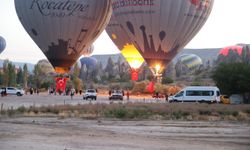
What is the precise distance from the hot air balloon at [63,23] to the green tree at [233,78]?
11.7 m

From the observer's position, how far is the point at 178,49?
3975 centimetres

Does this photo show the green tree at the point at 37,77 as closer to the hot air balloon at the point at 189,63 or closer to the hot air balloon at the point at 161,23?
the hot air balloon at the point at 189,63

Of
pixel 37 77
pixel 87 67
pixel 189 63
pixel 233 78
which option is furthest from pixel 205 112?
pixel 87 67

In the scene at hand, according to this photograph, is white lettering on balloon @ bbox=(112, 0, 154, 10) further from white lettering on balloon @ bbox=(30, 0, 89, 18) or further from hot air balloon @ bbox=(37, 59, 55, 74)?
hot air balloon @ bbox=(37, 59, 55, 74)

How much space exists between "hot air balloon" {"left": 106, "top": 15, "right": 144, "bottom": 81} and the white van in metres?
8.63

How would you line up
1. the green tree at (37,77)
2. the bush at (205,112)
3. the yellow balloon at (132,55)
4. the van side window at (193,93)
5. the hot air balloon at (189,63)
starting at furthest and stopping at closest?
the hot air balloon at (189,63) < the green tree at (37,77) < the yellow balloon at (132,55) < the van side window at (193,93) < the bush at (205,112)

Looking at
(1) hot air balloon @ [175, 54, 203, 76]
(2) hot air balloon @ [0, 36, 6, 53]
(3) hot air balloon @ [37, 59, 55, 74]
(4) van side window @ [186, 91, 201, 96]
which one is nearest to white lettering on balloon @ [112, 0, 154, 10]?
(4) van side window @ [186, 91, 201, 96]

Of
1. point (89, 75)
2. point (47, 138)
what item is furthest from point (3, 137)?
point (89, 75)

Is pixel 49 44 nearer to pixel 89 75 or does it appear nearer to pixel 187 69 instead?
pixel 187 69

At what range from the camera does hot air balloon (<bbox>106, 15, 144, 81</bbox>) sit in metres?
47.2

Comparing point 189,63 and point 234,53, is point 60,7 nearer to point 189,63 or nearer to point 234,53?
point 234,53

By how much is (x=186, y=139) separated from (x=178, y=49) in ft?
80.0

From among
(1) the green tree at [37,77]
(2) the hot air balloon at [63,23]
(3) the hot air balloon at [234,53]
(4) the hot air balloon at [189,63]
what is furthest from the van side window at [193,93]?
(4) the hot air balloon at [189,63]

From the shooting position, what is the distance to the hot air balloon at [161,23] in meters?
37.3
